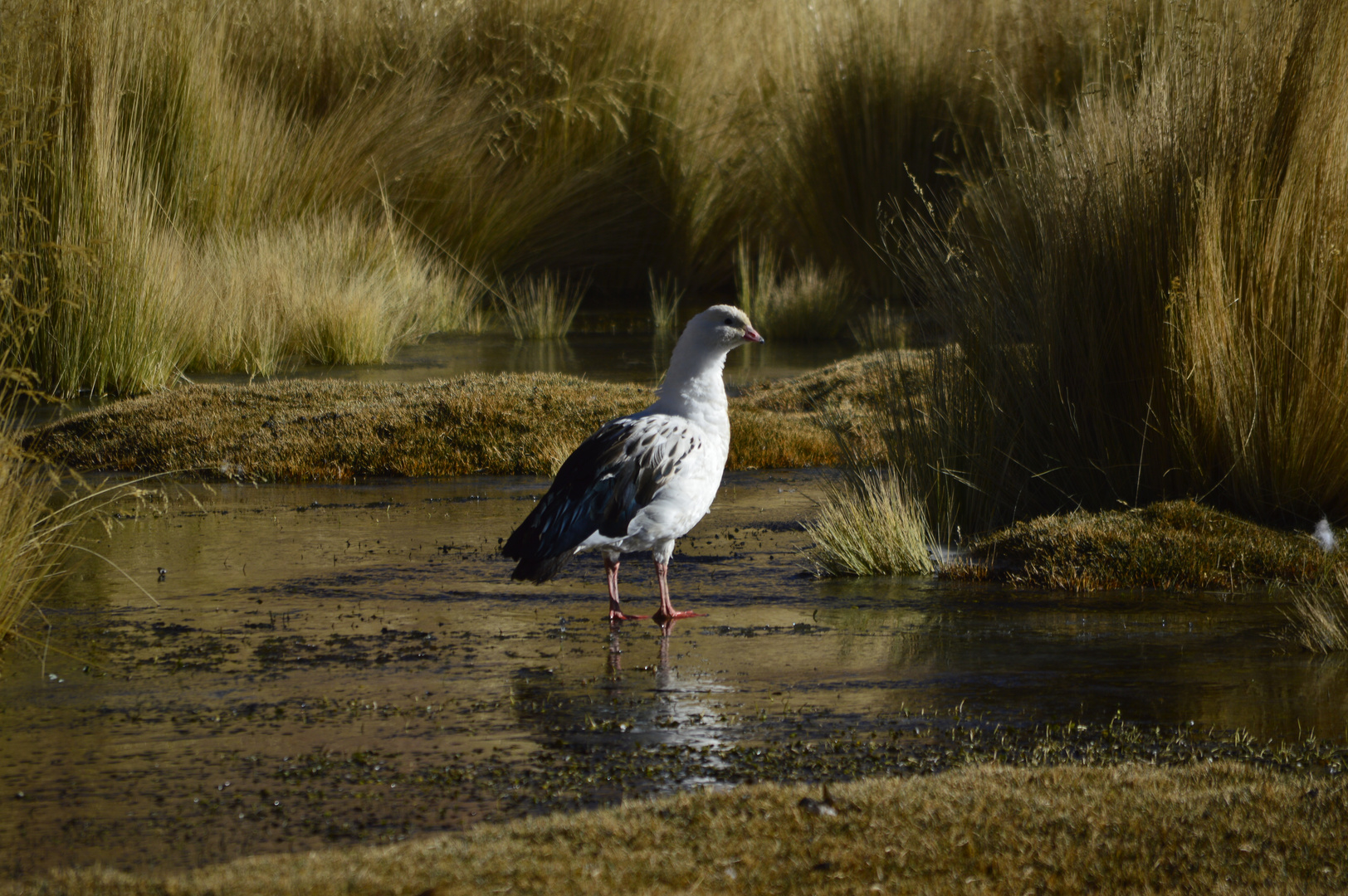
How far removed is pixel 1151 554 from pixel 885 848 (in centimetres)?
410

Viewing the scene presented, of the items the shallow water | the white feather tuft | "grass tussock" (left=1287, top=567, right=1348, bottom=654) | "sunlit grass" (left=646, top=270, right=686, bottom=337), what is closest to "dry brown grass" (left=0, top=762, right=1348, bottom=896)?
"grass tussock" (left=1287, top=567, right=1348, bottom=654)

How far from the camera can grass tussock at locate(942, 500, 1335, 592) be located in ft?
25.8

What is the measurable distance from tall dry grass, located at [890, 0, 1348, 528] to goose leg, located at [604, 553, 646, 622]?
2227 millimetres

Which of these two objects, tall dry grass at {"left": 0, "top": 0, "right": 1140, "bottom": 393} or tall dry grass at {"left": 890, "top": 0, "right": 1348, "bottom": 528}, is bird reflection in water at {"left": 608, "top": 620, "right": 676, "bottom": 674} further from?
tall dry grass at {"left": 0, "top": 0, "right": 1140, "bottom": 393}

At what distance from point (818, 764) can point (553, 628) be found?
2.19 m

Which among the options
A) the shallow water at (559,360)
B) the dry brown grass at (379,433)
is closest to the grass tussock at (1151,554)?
the dry brown grass at (379,433)

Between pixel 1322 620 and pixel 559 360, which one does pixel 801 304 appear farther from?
pixel 1322 620

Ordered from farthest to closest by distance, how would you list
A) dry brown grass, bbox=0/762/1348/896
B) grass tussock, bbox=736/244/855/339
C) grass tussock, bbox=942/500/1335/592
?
grass tussock, bbox=736/244/855/339
grass tussock, bbox=942/500/1335/592
dry brown grass, bbox=0/762/1348/896

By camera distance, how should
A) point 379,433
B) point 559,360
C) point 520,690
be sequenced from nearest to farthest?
point 520,690 < point 379,433 < point 559,360

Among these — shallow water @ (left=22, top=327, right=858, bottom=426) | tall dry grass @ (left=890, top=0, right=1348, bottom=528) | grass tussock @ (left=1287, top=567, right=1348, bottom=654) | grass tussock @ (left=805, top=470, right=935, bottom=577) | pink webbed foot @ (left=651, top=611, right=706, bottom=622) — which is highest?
tall dry grass @ (left=890, top=0, right=1348, bottom=528)

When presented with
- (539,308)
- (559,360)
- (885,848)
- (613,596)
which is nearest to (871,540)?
(613,596)

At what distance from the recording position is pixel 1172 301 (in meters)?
8.06

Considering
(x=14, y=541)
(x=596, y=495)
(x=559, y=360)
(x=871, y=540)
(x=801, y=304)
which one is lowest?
(x=559, y=360)

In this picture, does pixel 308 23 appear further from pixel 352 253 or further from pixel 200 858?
pixel 200 858
